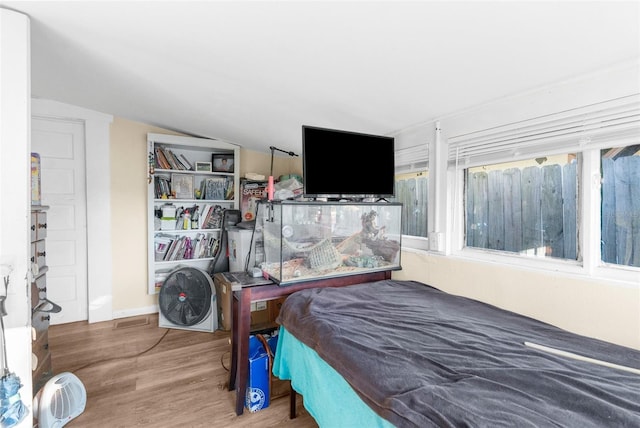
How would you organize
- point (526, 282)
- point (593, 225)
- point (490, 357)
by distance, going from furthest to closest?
point (526, 282) → point (593, 225) → point (490, 357)

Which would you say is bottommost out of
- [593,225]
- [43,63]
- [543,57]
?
[593,225]

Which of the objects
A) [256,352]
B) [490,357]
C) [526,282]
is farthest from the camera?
[256,352]

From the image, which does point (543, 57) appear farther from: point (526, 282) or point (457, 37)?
point (526, 282)

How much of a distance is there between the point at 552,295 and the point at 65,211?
13.3ft

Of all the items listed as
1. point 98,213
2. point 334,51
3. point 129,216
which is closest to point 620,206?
point 334,51

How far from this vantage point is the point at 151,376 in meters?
2.11

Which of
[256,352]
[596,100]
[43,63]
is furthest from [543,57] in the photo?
[43,63]

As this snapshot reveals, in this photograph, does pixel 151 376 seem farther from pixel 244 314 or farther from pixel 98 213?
pixel 98 213

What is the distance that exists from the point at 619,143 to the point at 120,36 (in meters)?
2.36

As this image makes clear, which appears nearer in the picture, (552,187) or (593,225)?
(593,225)

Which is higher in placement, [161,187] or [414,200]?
[161,187]

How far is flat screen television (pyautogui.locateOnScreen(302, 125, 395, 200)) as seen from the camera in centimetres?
174

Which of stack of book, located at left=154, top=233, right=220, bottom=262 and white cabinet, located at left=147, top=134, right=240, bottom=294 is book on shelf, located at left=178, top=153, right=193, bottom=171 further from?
stack of book, located at left=154, top=233, right=220, bottom=262

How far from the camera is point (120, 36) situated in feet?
4.86
